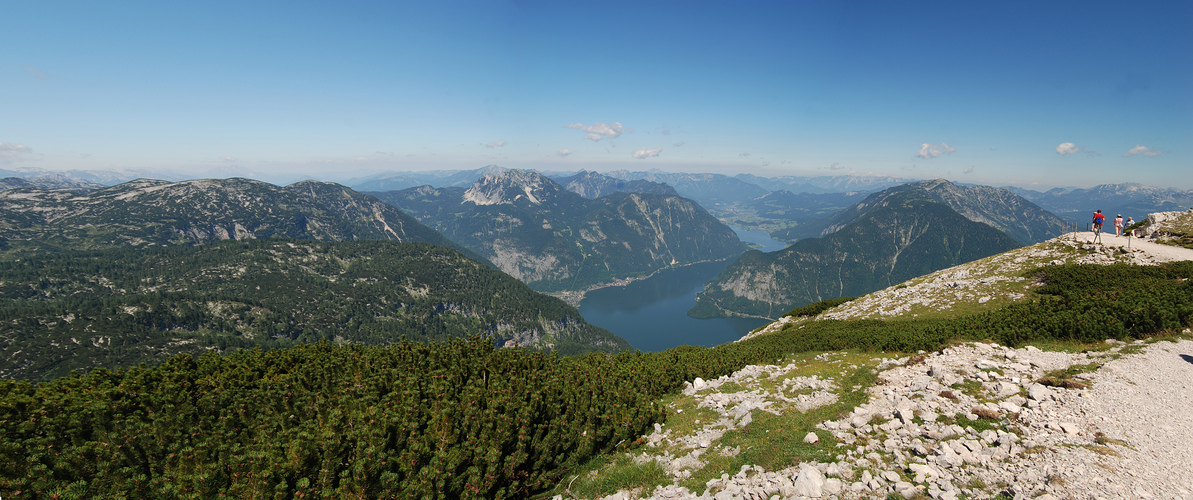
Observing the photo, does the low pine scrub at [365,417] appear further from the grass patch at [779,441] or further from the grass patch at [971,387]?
the grass patch at [971,387]

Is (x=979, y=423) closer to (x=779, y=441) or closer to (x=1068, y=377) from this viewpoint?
(x=779, y=441)

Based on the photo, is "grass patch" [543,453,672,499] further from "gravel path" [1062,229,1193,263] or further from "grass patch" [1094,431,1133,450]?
"gravel path" [1062,229,1193,263]

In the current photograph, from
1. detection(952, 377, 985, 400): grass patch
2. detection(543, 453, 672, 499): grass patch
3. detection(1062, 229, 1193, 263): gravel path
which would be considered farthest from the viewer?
detection(1062, 229, 1193, 263): gravel path

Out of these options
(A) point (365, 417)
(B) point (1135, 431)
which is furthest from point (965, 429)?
(A) point (365, 417)

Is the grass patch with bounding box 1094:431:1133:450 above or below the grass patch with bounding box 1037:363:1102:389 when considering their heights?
above

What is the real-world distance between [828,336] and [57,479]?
39.3 metres

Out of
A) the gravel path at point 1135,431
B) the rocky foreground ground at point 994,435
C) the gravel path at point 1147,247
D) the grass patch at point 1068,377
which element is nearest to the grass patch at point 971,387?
the rocky foreground ground at point 994,435

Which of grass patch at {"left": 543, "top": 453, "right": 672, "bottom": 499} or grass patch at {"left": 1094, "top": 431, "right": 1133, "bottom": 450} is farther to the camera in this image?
grass patch at {"left": 543, "top": 453, "right": 672, "bottom": 499}

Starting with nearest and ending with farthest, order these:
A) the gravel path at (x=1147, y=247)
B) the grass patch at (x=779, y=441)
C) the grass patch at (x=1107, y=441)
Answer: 1. the grass patch at (x=1107, y=441)
2. the grass patch at (x=779, y=441)
3. the gravel path at (x=1147, y=247)

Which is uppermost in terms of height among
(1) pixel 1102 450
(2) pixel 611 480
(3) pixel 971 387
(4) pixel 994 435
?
(1) pixel 1102 450

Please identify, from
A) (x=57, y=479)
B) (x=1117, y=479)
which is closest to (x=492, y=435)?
(x=57, y=479)

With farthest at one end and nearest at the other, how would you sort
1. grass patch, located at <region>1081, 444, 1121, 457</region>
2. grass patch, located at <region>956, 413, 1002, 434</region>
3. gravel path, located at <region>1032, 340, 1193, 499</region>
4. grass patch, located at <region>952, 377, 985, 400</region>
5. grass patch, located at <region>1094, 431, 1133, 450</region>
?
1. grass patch, located at <region>952, 377, 985, 400</region>
2. grass patch, located at <region>956, 413, 1002, 434</region>
3. grass patch, located at <region>1094, 431, 1133, 450</region>
4. grass patch, located at <region>1081, 444, 1121, 457</region>
5. gravel path, located at <region>1032, 340, 1193, 499</region>

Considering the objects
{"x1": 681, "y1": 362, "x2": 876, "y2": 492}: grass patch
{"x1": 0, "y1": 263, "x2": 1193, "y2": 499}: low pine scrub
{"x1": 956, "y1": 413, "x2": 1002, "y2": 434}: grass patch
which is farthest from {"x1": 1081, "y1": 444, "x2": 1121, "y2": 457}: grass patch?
{"x1": 0, "y1": 263, "x2": 1193, "y2": 499}: low pine scrub

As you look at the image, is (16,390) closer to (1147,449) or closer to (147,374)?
(147,374)
